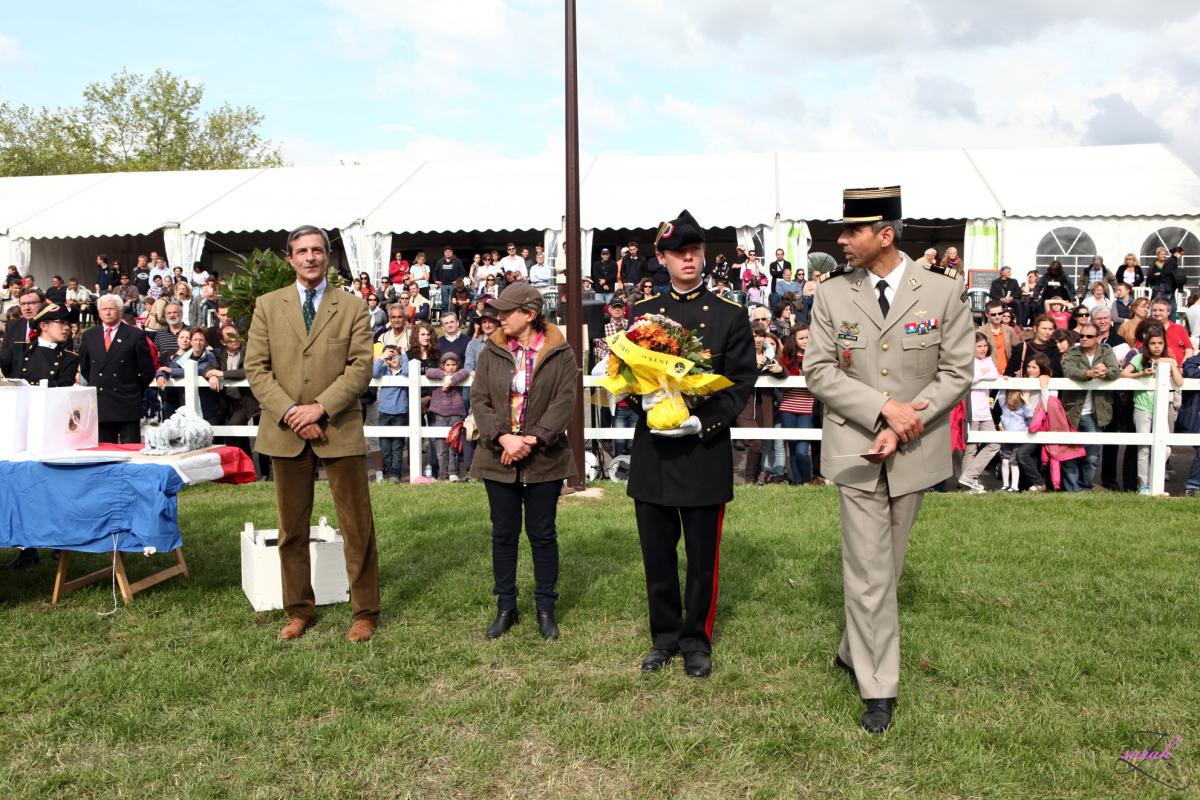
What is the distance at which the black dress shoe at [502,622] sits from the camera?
5.57m

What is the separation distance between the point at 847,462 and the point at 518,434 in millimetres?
1973

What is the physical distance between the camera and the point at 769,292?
21.5 meters

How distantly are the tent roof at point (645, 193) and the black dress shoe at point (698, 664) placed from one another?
1889cm

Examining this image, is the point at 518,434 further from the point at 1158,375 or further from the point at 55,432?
the point at 1158,375

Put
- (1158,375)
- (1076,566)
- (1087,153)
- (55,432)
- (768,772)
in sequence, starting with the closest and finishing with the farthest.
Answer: (768,772), (55,432), (1076,566), (1158,375), (1087,153)

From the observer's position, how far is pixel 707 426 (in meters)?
4.87

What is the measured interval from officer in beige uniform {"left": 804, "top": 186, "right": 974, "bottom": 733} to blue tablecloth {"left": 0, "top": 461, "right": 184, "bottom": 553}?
4.10 m

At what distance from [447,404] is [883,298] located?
761cm

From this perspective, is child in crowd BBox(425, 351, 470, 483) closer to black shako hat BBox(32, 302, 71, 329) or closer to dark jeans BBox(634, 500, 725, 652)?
black shako hat BBox(32, 302, 71, 329)

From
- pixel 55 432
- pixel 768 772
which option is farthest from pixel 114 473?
pixel 768 772

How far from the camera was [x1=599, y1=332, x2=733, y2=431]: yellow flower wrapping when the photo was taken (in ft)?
15.1

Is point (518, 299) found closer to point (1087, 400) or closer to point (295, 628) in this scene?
point (295, 628)

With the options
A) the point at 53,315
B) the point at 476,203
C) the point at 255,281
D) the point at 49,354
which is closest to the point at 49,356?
the point at 49,354

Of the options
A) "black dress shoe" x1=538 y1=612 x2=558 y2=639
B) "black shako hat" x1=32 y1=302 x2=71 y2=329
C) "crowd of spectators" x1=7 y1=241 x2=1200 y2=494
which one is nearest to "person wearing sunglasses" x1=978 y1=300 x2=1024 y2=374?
"crowd of spectators" x1=7 y1=241 x2=1200 y2=494
